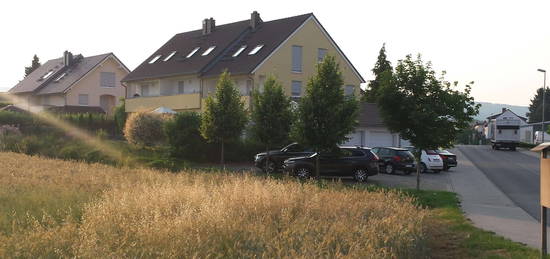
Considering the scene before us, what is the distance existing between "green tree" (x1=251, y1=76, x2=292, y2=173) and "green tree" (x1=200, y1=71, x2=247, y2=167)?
5.80ft

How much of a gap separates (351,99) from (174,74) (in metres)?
24.3

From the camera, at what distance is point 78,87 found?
58688 mm

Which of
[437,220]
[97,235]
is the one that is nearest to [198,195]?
[97,235]

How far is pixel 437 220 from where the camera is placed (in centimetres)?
1312

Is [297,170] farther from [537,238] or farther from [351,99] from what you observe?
[537,238]

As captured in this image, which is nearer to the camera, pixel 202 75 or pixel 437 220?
pixel 437 220

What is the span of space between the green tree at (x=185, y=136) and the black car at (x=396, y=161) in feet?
29.6

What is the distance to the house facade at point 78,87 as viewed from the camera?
58250 mm

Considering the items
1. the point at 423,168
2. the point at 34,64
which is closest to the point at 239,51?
the point at 423,168

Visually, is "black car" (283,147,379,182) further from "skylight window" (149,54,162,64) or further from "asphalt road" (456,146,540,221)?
"skylight window" (149,54,162,64)

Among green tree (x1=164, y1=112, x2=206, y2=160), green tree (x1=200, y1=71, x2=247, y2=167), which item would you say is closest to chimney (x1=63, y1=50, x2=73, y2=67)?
green tree (x1=164, y1=112, x2=206, y2=160)

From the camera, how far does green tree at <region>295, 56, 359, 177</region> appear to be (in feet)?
70.4

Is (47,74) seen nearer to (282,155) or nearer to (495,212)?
(282,155)

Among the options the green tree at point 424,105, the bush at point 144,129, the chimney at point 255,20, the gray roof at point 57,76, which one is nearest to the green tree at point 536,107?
the chimney at point 255,20
